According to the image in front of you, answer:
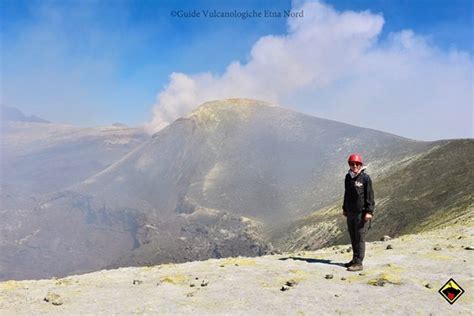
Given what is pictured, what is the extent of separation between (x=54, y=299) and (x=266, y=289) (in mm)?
5609

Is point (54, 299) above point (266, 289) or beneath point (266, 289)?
beneath

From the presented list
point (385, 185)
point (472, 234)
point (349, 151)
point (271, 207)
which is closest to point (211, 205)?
point (271, 207)

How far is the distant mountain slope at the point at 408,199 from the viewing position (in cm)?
6919

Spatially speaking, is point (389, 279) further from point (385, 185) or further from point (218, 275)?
point (385, 185)

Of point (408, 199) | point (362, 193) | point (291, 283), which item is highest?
point (408, 199)

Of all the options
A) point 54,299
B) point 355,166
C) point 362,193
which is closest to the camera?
point 54,299

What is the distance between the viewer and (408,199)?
271ft

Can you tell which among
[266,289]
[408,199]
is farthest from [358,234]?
[408,199]

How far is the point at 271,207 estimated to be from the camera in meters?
160

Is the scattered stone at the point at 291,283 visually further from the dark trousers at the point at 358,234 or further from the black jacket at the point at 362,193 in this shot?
the black jacket at the point at 362,193

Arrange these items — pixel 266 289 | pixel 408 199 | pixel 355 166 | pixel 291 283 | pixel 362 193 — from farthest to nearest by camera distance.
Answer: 1. pixel 408 199
2. pixel 362 193
3. pixel 355 166
4. pixel 291 283
5. pixel 266 289

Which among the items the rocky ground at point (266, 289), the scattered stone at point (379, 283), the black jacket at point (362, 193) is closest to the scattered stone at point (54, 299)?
the rocky ground at point (266, 289)

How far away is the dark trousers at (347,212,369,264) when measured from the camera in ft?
49.3

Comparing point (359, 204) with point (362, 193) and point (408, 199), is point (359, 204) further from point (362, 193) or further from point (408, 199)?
point (408, 199)
